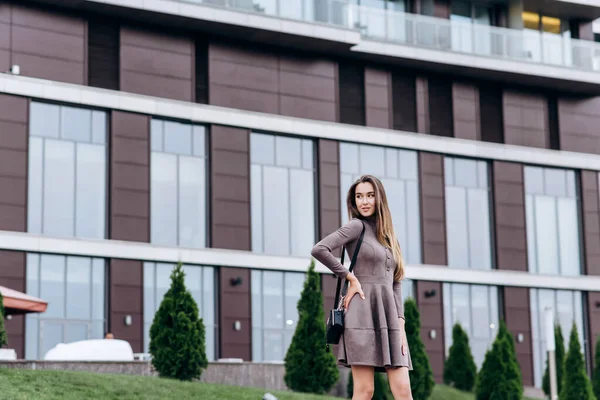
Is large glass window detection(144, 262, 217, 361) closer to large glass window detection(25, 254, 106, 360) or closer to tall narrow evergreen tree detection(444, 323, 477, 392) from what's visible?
large glass window detection(25, 254, 106, 360)

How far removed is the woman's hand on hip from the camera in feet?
27.0

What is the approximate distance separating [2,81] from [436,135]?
15273 mm

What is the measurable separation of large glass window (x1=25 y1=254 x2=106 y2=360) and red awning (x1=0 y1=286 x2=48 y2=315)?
516 centimetres

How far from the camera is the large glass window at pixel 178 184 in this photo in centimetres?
3697

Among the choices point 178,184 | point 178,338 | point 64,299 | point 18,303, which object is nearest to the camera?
point 18,303

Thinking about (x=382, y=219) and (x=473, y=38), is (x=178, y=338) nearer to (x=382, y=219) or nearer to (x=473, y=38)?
(x=473, y=38)

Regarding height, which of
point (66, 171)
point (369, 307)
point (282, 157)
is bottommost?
point (369, 307)

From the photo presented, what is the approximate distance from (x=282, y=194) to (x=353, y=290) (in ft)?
102

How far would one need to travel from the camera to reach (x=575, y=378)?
1481 inches

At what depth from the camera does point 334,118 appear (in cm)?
4003

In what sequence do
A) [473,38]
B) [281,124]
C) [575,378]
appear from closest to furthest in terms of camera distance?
Result: [575,378] → [281,124] → [473,38]

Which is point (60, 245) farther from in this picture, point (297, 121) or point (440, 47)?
point (440, 47)

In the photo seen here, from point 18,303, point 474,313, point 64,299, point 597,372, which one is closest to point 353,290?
point 18,303

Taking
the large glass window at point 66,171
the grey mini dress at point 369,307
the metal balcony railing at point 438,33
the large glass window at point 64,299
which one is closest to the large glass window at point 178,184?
the large glass window at point 66,171
